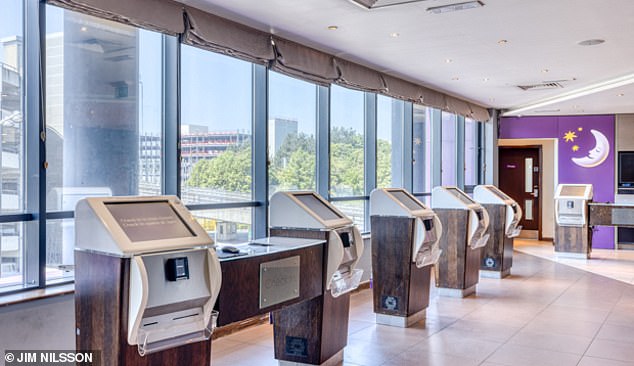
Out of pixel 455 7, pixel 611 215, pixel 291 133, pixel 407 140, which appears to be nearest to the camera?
pixel 455 7

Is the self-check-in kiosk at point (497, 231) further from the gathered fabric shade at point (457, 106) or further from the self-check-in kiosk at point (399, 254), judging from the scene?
the self-check-in kiosk at point (399, 254)

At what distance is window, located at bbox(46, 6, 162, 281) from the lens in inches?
158

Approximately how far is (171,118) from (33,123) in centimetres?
127

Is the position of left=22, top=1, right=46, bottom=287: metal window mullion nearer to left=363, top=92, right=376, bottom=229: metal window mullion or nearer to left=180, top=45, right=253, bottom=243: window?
left=180, top=45, right=253, bottom=243: window

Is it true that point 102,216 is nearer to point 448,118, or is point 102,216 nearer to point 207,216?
point 207,216

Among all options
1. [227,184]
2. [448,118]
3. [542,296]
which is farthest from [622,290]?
[227,184]

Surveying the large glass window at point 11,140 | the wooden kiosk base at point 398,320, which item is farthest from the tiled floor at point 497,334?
the large glass window at point 11,140

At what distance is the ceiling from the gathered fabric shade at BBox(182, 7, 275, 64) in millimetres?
87

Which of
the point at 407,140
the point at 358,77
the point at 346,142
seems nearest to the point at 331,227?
the point at 358,77

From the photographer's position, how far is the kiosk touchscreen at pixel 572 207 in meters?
10.3

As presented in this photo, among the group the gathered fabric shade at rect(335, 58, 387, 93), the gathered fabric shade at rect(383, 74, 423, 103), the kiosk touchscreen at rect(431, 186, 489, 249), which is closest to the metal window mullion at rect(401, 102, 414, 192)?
the gathered fabric shade at rect(383, 74, 423, 103)

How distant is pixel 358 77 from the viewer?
7047 millimetres

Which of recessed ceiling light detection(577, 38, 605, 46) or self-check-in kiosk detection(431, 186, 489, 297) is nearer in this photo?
recessed ceiling light detection(577, 38, 605, 46)

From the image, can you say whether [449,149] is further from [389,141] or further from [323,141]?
[323,141]
